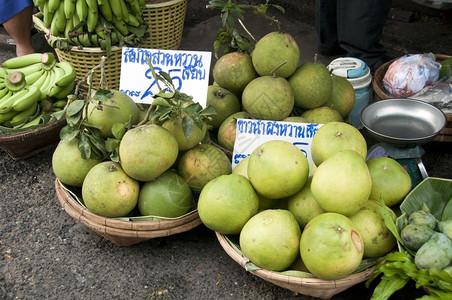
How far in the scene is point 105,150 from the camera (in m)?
2.10

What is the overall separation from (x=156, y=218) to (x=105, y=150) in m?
0.38

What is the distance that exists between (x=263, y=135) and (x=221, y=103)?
33 cm

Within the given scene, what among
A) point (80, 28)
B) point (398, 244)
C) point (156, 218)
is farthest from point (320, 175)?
point (80, 28)

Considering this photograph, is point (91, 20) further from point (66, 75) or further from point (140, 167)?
point (140, 167)

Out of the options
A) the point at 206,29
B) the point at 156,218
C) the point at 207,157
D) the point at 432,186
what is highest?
the point at 432,186

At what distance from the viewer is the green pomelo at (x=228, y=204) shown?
1.83 m

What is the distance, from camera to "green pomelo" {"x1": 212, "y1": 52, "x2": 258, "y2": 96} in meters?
2.43

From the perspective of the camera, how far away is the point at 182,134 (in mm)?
2096

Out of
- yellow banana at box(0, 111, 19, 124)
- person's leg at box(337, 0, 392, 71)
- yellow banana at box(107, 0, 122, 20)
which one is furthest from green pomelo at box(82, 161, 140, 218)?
person's leg at box(337, 0, 392, 71)

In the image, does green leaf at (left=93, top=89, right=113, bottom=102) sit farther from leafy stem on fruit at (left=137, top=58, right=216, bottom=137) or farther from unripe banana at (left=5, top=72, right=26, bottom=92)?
unripe banana at (left=5, top=72, right=26, bottom=92)

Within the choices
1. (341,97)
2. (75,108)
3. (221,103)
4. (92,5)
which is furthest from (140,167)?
(92,5)

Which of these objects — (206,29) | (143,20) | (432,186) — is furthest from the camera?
(206,29)

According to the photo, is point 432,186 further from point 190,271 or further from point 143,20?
point 143,20

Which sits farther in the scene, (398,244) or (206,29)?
(206,29)
